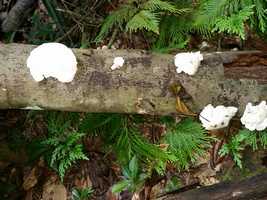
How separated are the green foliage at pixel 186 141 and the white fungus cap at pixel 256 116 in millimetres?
314

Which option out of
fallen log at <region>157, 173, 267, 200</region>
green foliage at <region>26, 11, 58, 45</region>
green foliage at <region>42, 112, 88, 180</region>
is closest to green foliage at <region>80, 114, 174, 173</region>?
green foliage at <region>42, 112, 88, 180</region>

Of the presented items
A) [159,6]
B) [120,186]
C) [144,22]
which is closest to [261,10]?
[159,6]

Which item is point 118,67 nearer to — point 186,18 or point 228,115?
point 228,115

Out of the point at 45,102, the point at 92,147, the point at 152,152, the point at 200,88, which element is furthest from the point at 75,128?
the point at 200,88

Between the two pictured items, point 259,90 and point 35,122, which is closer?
point 259,90

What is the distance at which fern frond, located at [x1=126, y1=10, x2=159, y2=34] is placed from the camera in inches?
94.9

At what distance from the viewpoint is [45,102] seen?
2115 mm

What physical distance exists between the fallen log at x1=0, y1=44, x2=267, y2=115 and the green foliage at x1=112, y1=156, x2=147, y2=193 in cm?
63

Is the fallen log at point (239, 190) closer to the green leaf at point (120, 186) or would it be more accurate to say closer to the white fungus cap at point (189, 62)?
the green leaf at point (120, 186)

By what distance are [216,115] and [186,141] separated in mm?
418

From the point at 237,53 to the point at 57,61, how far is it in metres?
1.01

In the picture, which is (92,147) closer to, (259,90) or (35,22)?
(35,22)

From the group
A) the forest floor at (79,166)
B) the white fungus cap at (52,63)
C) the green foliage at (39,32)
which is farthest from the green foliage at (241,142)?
the green foliage at (39,32)

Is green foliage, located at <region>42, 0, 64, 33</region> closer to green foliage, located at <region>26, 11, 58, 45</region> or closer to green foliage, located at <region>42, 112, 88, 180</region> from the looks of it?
green foliage, located at <region>26, 11, 58, 45</region>
